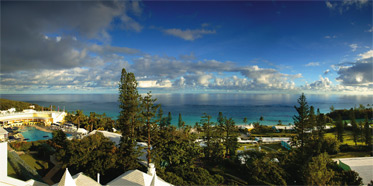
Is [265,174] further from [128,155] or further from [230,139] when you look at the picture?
[128,155]

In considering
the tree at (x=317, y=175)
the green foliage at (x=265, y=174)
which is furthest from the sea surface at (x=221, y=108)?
the tree at (x=317, y=175)

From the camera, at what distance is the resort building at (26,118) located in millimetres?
22250

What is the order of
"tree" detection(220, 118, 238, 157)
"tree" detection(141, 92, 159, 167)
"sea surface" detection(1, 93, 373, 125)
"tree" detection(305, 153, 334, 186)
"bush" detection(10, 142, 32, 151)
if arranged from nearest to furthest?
"tree" detection(305, 153, 334, 186)
"tree" detection(141, 92, 159, 167)
"bush" detection(10, 142, 32, 151)
"tree" detection(220, 118, 238, 157)
"sea surface" detection(1, 93, 373, 125)

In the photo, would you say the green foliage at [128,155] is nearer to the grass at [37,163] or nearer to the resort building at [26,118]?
the grass at [37,163]

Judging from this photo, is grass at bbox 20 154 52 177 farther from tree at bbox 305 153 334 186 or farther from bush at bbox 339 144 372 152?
bush at bbox 339 144 372 152

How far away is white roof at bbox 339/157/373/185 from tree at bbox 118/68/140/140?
49.1 feet

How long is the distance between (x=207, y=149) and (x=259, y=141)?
1148cm

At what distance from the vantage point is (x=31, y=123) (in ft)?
79.1

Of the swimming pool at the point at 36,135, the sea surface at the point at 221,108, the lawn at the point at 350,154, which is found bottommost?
the sea surface at the point at 221,108

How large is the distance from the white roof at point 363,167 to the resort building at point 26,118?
33.7m

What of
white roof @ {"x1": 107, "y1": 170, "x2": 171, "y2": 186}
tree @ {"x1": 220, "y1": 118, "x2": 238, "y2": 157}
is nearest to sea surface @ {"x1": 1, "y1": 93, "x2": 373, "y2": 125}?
tree @ {"x1": 220, "y1": 118, "x2": 238, "y2": 157}

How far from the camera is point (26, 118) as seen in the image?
24.5 meters

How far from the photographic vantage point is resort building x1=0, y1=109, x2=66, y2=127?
73.0ft

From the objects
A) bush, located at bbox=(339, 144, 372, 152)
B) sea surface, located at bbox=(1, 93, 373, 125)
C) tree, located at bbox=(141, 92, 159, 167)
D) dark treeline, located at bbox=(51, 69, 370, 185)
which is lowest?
sea surface, located at bbox=(1, 93, 373, 125)
